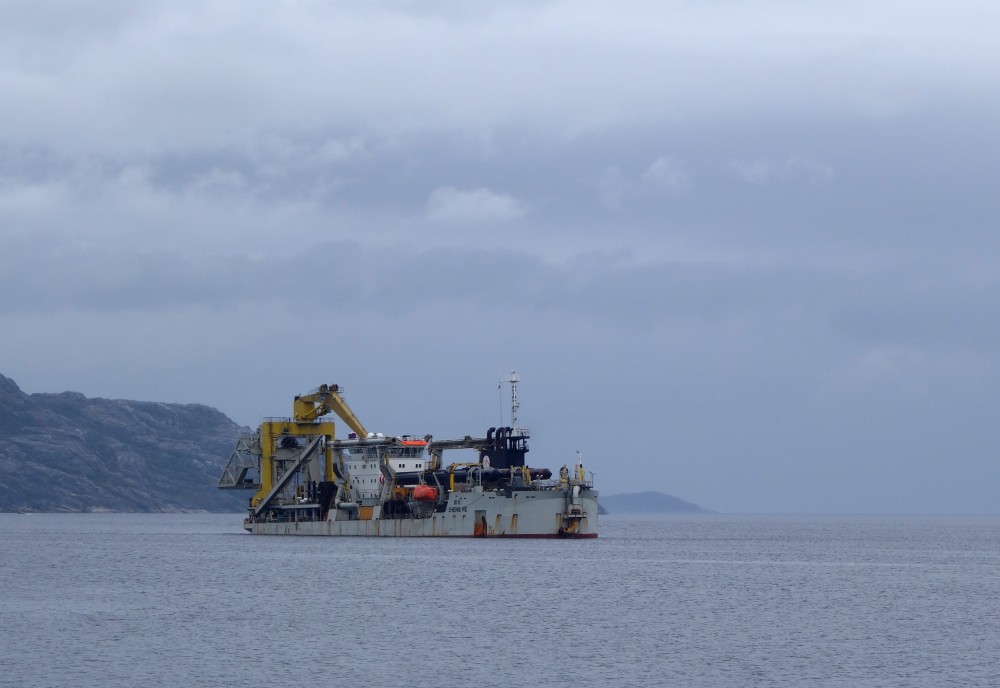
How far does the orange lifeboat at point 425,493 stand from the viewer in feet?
369

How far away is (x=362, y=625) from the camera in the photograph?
6266 cm

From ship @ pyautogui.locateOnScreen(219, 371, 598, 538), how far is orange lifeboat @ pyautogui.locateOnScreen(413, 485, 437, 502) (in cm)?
10

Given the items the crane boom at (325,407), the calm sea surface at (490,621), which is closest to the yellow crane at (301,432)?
the crane boom at (325,407)

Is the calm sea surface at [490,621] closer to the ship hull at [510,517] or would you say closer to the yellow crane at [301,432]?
the ship hull at [510,517]

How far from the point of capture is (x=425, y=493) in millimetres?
112812

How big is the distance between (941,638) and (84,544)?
105m

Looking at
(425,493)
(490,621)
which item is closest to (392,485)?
(425,493)

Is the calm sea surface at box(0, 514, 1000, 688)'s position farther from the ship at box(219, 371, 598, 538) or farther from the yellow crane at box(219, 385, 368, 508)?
the yellow crane at box(219, 385, 368, 508)

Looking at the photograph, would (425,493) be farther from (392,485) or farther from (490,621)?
(490,621)

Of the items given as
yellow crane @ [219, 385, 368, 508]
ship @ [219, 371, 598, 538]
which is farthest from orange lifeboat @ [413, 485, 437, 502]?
yellow crane @ [219, 385, 368, 508]

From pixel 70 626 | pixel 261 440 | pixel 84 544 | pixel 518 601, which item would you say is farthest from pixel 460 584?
pixel 84 544

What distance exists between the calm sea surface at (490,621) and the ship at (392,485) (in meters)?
3.83

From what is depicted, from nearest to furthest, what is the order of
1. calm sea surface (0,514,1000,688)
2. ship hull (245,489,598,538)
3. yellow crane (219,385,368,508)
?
1. calm sea surface (0,514,1000,688)
2. ship hull (245,489,598,538)
3. yellow crane (219,385,368,508)

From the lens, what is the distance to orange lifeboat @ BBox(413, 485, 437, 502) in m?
112
